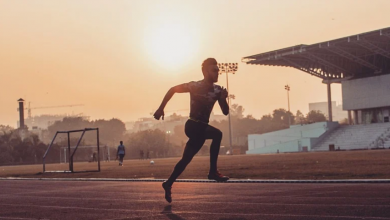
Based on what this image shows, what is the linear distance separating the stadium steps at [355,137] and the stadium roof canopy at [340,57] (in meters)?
9.26

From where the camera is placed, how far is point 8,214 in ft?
31.2

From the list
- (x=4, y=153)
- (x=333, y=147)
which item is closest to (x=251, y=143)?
(x=333, y=147)

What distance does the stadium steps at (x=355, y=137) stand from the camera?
3250 inches

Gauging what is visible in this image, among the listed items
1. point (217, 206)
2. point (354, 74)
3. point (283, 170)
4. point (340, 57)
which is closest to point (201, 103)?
point (217, 206)

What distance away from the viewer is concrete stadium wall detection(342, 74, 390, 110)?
93500 millimetres

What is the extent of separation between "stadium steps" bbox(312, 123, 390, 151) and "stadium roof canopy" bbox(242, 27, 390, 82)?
30.4 feet

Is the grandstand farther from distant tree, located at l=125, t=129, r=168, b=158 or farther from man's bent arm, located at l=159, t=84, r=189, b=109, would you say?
man's bent arm, located at l=159, t=84, r=189, b=109

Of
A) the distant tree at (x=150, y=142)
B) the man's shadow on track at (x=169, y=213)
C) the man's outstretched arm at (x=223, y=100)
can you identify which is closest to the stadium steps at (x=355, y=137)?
the distant tree at (x=150, y=142)

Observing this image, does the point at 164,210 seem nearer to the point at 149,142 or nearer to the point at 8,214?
the point at 8,214

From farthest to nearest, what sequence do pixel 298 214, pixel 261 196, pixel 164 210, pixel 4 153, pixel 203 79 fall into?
pixel 4 153
pixel 261 196
pixel 203 79
pixel 164 210
pixel 298 214

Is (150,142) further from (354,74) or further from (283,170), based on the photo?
(283,170)

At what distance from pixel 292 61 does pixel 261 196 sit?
280ft

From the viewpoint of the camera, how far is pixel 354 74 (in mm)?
98125

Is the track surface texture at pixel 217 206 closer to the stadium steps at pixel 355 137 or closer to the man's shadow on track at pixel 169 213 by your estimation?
the man's shadow on track at pixel 169 213
